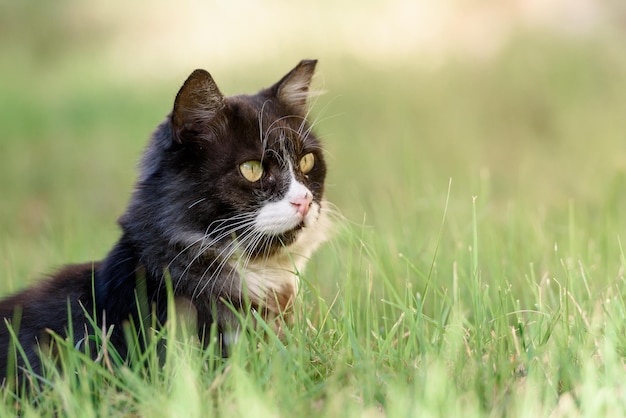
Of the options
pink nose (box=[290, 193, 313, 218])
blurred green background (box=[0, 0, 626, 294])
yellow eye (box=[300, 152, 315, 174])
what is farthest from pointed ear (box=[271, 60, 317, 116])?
blurred green background (box=[0, 0, 626, 294])

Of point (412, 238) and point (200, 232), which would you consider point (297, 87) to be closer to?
point (200, 232)

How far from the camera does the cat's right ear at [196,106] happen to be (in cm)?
314

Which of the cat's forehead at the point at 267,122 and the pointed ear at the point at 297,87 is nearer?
the cat's forehead at the point at 267,122

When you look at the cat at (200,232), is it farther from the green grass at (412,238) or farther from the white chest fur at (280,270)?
the green grass at (412,238)

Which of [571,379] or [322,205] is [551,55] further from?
[571,379]

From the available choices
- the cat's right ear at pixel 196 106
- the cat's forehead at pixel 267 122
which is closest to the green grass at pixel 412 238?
the cat's forehead at pixel 267 122

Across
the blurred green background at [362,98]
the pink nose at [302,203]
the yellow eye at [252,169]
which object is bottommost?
the blurred green background at [362,98]

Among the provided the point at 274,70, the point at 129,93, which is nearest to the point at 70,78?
the point at 129,93

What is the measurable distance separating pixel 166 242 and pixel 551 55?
7.86 m

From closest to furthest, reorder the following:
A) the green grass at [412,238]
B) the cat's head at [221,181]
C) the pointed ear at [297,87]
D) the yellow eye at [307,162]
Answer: the green grass at [412,238] < the cat's head at [221,181] < the yellow eye at [307,162] < the pointed ear at [297,87]

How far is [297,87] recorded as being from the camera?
12.2ft

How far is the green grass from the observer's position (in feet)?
8.12

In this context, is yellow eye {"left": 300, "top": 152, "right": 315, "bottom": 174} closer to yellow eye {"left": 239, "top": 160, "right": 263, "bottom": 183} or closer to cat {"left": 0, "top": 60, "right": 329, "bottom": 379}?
cat {"left": 0, "top": 60, "right": 329, "bottom": 379}

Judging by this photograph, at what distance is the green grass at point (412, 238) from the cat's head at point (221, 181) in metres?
0.26
